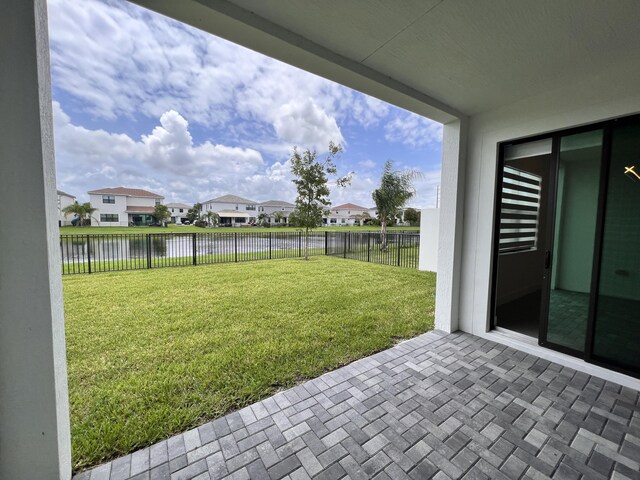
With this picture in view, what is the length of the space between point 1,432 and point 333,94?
6.62 meters

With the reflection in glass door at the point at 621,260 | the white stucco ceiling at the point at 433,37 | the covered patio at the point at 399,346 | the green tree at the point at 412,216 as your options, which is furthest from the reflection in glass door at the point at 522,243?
the green tree at the point at 412,216

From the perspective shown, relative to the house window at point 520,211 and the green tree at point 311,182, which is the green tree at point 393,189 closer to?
the green tree at point 311,182

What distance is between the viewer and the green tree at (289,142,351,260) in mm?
10281

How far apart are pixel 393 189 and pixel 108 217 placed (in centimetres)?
4557

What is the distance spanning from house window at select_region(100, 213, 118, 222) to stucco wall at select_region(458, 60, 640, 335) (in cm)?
4955

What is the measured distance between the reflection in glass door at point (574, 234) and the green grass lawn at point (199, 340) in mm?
1506

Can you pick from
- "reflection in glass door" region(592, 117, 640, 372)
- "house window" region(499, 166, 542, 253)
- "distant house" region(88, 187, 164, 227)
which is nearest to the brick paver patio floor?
"reflection in glass door" region(592, 117, 640, 372)

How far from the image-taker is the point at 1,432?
121cm

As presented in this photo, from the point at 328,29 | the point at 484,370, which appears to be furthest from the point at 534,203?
the point at 328,29

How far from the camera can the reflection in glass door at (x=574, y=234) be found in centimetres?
268

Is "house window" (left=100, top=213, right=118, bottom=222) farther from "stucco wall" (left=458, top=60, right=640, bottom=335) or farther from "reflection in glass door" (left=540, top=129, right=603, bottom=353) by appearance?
"reflection in glass door" (left=540, top=129, right=603, bottom=353)

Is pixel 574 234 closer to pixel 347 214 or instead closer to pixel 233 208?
pixel 347 214

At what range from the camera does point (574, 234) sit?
116 inches

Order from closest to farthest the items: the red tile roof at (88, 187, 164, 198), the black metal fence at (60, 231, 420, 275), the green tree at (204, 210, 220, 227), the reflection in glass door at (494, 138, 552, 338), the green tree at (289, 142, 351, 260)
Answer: the reflection in glass door at (494, 138, 552, 338) < the black metal fence at (60, 231, 420, 275) < the green tree at (289, 142, 351, 260) < the red tile roof at (88, 187, 164, 198) < the green tree at (204, 210, 220, 227)
